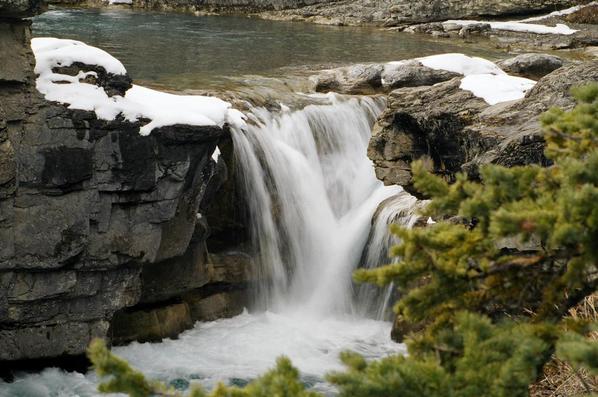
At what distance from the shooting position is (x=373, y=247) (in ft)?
41.5

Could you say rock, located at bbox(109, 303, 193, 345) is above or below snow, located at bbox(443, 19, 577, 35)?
below

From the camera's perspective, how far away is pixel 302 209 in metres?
13.6

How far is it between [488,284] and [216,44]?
2014cm

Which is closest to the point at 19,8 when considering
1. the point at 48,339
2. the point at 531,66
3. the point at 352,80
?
the point at 48,339

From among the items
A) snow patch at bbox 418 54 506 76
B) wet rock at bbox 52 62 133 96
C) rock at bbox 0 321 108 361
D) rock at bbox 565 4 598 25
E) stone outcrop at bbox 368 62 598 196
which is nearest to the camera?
stone outcrop at bbox 368 62 598 196

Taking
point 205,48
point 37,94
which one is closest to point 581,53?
point 205,48

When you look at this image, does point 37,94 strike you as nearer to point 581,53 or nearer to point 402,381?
point 402,381

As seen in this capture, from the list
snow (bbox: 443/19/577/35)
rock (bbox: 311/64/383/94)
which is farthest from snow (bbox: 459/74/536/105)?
snow (bbox: 443/19/577/35)

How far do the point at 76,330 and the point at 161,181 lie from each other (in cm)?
212

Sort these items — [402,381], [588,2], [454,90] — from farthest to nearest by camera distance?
1. [588,2]
2. [454,90]
3. [402,381]

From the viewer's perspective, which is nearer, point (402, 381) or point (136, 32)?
point (402, 381)

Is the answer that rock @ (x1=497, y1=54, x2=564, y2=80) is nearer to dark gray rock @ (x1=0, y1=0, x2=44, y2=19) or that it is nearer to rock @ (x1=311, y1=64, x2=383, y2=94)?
rock @ (x1=311, y1=64, x2=383, y2=94)

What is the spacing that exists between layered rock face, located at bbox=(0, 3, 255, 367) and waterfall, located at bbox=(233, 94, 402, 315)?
1932mm

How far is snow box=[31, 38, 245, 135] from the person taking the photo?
9.69m
